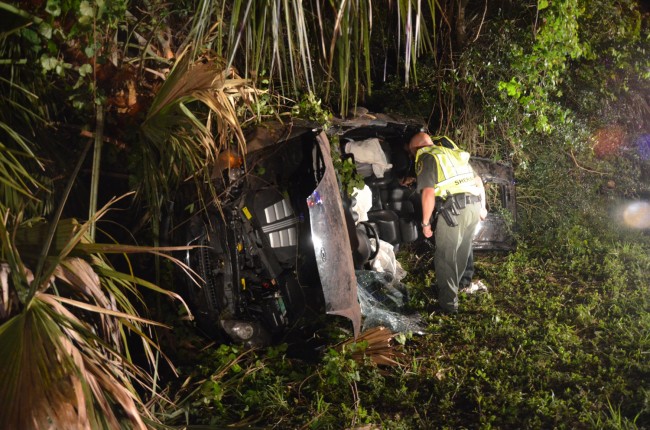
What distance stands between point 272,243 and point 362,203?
4.59 feet

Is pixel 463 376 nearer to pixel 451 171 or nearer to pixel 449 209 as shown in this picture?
pixel 449 209

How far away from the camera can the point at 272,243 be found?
4.45 meters

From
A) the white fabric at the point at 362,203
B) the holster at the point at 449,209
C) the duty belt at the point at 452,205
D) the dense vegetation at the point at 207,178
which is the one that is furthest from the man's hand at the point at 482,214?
the white fabric at the point at 362,203

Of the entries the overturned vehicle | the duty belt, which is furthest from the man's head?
the overturned vehicle

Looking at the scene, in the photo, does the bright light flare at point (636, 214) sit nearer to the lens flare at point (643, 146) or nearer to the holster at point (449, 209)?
the lens flare at point (643, 146)

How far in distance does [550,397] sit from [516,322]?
4.17 ft

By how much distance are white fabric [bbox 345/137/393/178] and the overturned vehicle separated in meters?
0.77

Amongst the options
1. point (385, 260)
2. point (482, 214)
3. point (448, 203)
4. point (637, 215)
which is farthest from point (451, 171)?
point (637, 215)

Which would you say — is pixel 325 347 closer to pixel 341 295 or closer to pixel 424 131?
pixel 341 295

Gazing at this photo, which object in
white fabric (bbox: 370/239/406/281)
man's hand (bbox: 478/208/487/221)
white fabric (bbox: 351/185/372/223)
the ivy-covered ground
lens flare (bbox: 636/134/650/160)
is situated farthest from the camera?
lens flare (bbox: 636/134/650/160)

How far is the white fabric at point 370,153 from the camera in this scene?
18.3ft

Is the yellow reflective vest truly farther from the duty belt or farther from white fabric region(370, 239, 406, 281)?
white fabric region(370, 239, 406, 281)

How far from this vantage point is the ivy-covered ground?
4.05 meters

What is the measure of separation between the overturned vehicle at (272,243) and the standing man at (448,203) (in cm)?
107
